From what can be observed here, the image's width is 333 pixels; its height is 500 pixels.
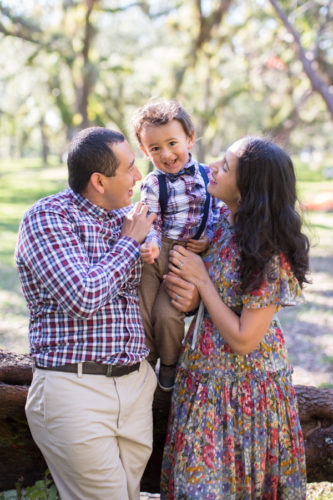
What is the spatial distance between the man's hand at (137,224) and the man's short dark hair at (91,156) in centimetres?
21

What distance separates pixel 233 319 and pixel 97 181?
854 millimetres

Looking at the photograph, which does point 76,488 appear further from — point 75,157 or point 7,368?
point 75,157

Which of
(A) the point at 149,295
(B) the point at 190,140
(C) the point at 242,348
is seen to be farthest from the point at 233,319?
(B) the point at 190,140

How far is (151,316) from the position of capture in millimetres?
2676

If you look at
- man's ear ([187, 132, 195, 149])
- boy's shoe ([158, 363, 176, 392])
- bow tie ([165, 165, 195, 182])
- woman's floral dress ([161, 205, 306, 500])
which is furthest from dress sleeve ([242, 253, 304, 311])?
man's ear ([187, 132, 195, 149])

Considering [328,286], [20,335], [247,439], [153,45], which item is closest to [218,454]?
[247,439]

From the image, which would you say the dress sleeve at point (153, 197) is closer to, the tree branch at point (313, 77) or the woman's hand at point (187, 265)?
the woman's hand at point (187, 265)

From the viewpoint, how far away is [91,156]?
7.78 ft

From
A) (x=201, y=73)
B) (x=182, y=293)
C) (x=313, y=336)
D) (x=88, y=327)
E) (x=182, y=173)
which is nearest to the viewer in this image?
(x=88, y=327)

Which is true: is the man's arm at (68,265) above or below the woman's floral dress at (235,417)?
above

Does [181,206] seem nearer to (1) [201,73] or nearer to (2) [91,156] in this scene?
(2) [91,156]

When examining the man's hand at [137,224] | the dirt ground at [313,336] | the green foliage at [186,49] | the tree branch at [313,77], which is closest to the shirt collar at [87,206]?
the man's hand at [137,224]

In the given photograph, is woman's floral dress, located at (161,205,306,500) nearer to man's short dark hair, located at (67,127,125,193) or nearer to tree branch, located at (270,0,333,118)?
man's short dark hair, located at (67,127,125,193)

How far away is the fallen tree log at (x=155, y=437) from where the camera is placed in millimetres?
2842
